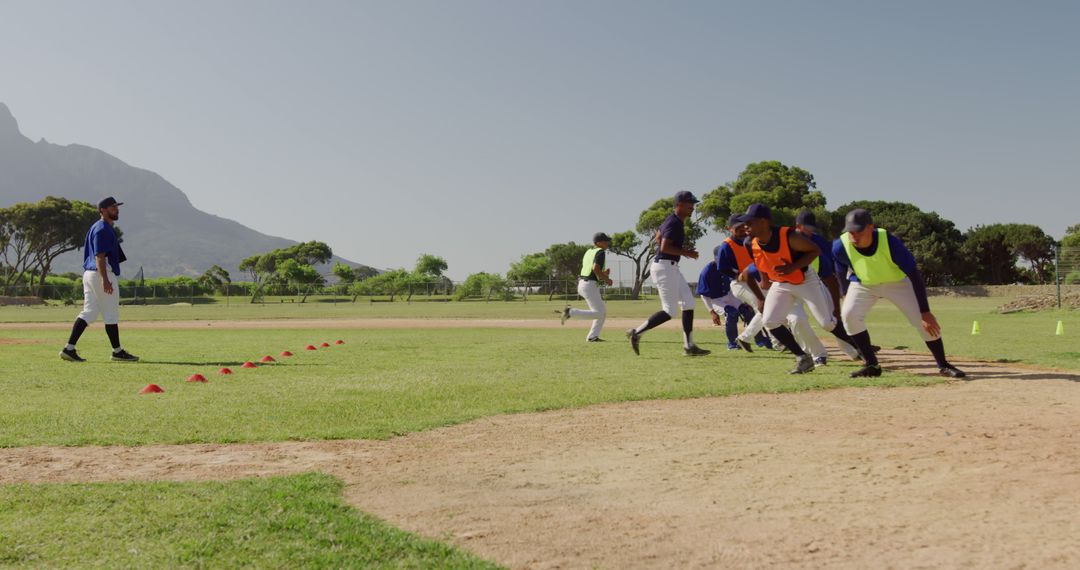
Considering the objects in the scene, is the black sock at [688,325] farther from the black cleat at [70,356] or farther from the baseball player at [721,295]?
the black cleat at [70,356]

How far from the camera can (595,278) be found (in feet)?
45.1

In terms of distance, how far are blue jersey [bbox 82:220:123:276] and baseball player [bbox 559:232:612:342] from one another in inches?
272

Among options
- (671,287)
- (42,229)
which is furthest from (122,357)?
(42,229)

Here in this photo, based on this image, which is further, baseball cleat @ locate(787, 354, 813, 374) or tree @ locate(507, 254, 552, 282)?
tree @ locate(507, 254, 552, 282)

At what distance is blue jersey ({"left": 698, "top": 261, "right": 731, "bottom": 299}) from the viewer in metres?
12.6

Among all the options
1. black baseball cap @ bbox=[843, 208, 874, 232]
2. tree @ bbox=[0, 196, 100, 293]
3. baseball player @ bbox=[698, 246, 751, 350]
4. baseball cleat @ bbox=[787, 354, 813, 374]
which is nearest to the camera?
black baseball cap @ bbox=[843, 208, 874, 232]

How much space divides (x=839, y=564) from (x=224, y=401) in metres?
5.72

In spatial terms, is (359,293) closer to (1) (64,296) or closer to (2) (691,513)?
(1) (64,296)

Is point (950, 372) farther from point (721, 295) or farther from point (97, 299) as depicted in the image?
point (97, 299)

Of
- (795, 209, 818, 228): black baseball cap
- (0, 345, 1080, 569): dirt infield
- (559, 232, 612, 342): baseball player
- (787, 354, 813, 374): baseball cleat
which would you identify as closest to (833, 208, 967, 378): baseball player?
(787, 354, 813, 374): baseball cleat

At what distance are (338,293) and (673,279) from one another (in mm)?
54317

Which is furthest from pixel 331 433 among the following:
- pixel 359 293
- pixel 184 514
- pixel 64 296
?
pixel 64 296

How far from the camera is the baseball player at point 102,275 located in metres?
10.7

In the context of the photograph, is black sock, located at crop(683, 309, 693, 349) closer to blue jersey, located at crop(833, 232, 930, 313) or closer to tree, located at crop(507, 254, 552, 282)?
blue jersey, located at crop(833, 232, 930, 313)
